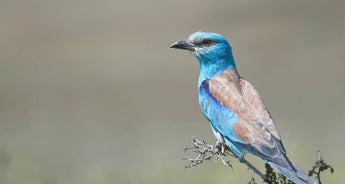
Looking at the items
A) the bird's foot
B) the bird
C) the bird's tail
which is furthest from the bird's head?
the bird's tail

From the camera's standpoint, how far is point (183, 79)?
11.2m

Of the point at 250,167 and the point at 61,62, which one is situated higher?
the point at 61,62

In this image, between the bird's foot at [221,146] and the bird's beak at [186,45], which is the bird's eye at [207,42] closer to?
the bird's beak at [186,45]

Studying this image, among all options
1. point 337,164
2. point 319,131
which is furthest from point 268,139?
point 319,131

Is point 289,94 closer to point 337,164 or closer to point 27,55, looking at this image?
point 337,164

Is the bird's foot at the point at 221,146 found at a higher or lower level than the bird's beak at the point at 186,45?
lower

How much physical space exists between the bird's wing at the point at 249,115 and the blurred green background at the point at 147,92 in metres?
1.60

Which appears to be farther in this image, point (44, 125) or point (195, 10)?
point (195, 10)

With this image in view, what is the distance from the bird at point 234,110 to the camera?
591cm

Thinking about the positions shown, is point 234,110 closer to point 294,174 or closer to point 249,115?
point 249,115

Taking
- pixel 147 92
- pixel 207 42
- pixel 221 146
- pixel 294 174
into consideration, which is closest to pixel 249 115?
pixel 221 146

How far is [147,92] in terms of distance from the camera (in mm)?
11039

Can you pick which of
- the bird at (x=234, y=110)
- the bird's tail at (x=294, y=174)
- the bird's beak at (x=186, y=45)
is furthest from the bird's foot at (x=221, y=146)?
the bird's beak at (x=186, y=45)

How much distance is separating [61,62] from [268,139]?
7.07m
